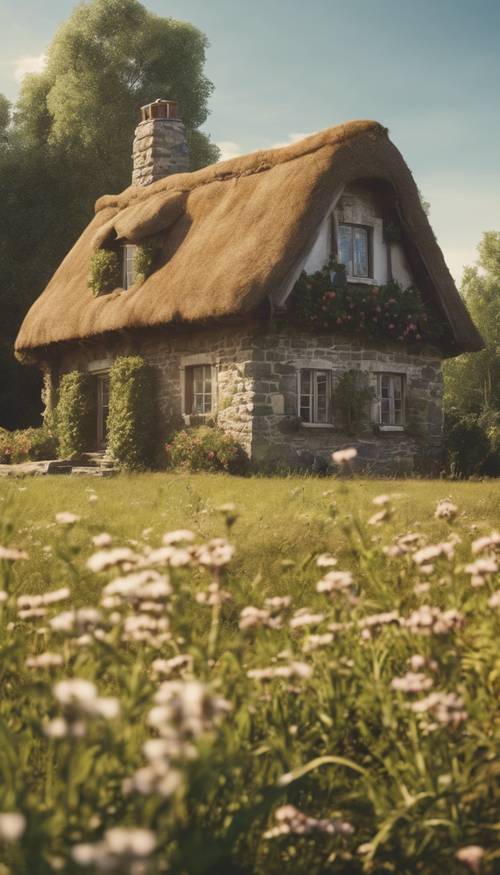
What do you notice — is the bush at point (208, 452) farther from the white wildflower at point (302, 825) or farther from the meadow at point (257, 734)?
the white wildflower at point (302, 825)

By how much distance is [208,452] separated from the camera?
1545 centimetres

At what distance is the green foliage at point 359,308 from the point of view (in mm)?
15664

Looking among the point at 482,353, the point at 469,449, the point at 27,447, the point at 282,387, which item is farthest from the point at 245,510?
the point at 482,353

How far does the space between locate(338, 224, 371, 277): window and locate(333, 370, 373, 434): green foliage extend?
1.95 meters

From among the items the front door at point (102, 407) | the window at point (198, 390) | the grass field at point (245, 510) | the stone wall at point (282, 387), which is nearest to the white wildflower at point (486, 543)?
the grass field at point (245, 510)

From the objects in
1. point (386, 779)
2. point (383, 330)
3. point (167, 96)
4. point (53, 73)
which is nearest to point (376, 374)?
point (383, 330)

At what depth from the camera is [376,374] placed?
56.3 feet

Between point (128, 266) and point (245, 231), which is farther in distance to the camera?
point (128, 266)

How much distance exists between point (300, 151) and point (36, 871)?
1600 cm

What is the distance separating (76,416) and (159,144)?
652 centimetres

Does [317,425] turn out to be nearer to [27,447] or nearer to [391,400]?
[391,400]

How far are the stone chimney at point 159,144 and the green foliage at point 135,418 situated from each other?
18.1ft

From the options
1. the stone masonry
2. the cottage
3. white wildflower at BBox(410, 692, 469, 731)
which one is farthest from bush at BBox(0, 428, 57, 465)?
white wildflower at BBox(410, 692, 469, 731)

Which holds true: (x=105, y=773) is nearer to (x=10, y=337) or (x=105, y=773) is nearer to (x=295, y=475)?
(x=295, y=475)
